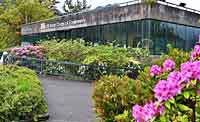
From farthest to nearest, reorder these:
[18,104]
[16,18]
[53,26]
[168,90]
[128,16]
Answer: [16,18] → [53,26] → [128,16] → [18,104] → [168,90]

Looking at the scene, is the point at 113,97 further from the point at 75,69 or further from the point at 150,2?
the point at 150,2

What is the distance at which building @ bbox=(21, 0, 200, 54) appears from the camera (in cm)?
2395

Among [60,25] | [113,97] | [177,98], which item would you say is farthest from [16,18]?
[177,98]

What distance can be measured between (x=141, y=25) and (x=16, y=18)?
26.5m

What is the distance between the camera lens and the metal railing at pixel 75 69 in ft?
62.5

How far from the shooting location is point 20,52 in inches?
1031

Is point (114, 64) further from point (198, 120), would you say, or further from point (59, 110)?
point (198, 120)

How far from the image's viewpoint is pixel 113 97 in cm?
654

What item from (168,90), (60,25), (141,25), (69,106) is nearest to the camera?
(168,90)

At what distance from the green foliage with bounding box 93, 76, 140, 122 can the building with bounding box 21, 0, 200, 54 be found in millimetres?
16744

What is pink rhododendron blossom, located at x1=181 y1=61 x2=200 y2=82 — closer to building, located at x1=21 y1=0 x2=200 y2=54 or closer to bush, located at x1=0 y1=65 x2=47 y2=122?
bush, located at x1=0 y1=65 x2=47 y2=122

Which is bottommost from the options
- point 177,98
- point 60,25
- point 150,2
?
point 177,98

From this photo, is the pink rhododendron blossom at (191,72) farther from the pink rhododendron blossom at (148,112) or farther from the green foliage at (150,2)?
the green foliage at (150,2)

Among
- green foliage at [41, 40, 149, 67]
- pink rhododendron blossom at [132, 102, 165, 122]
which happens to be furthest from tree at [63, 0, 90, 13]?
pink rhododendron blossom at [132, 102, 165, 122]
